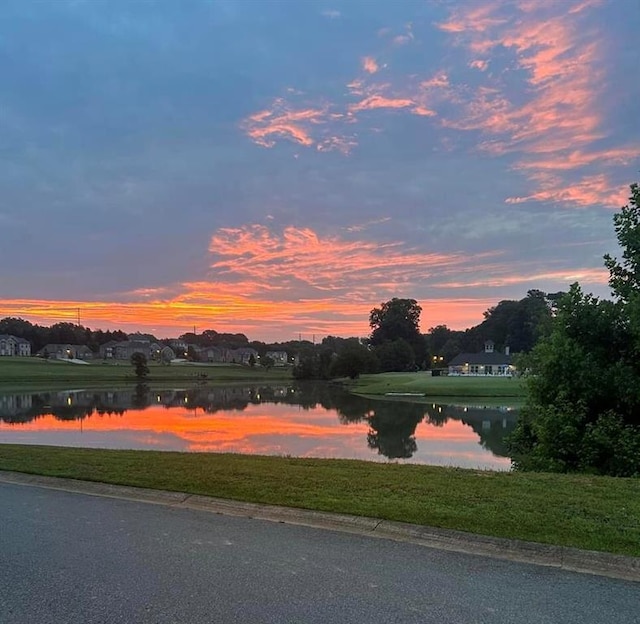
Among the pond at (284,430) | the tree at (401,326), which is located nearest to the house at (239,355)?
the tree at (401,326)

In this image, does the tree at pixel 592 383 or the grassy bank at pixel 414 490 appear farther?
the tree at pixel 592 383

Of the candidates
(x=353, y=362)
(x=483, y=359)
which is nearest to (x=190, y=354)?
(x=353, y=362)

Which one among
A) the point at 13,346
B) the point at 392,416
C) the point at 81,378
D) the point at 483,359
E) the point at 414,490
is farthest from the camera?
the point at 13,346

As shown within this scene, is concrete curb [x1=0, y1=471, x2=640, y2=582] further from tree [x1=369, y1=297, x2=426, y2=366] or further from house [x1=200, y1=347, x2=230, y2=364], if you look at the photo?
house [x1=200, y1=347, x2=230, y2=364]

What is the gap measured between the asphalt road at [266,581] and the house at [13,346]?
442 ft

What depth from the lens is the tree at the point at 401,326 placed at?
116438mm

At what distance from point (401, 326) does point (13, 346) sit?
286 feet

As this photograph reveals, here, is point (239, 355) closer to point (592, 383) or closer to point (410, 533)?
point (592, 383)

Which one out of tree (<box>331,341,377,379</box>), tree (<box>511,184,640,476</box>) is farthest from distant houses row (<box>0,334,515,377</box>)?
tree (<box>511,184,640,476</box>)

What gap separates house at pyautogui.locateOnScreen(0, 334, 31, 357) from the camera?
125 meters

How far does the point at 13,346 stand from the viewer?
128 meters

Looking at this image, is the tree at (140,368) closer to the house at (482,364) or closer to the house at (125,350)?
the house at (482,364)

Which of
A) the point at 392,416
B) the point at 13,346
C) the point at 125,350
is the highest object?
the point at 13,346

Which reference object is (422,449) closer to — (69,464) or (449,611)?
(69,464)
